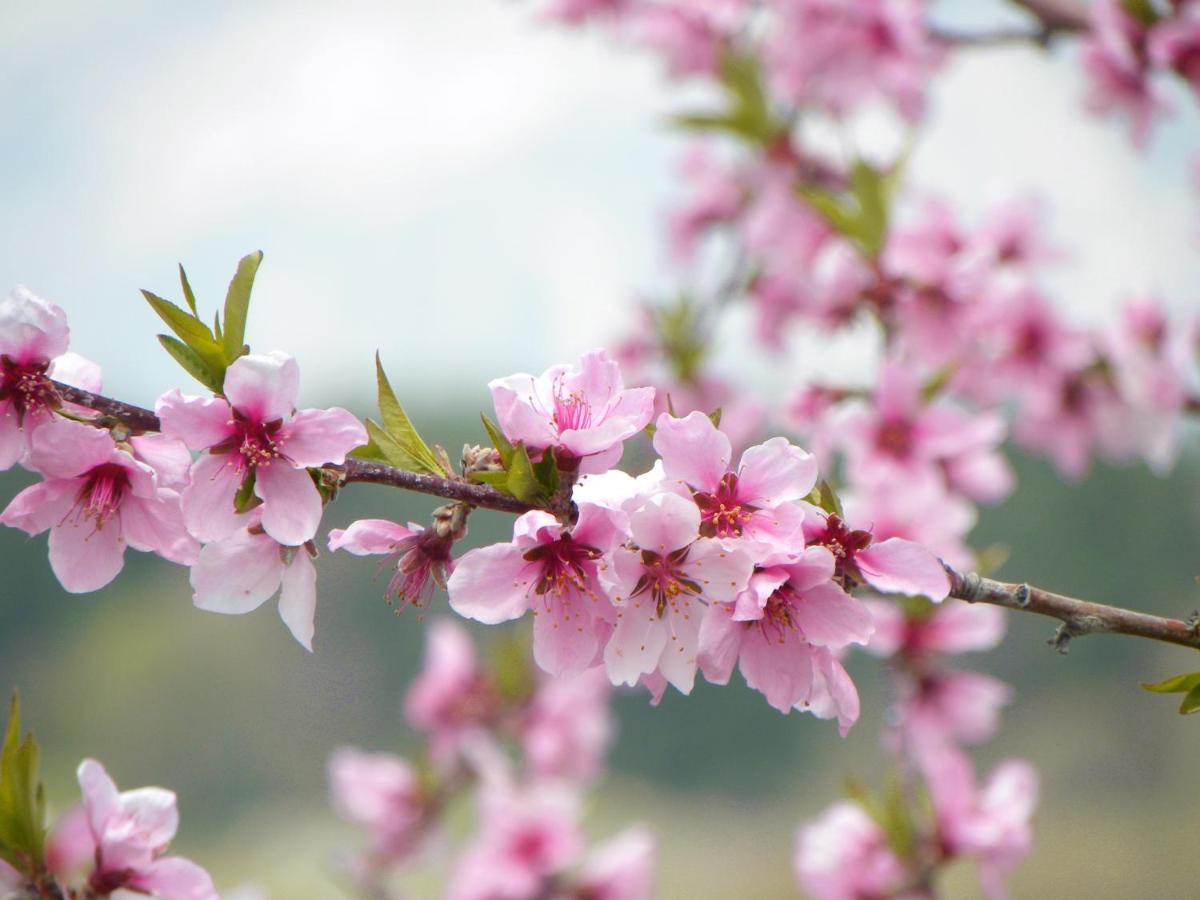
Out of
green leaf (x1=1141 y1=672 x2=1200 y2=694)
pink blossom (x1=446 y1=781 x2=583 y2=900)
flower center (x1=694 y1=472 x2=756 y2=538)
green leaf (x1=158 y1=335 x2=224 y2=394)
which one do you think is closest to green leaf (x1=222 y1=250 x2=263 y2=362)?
green leaf (x1=158 y1=335 x2=224 y2=394)

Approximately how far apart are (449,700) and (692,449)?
192cm

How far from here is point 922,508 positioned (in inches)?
60.4

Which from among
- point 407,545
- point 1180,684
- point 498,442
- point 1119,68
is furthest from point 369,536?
point 1119,68

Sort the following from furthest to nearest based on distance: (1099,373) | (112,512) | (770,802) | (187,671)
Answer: (187,671) < (770,802) < (1099,373) < (112,512)

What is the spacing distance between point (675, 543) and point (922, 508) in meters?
1.03

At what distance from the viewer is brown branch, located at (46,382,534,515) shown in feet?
2.10

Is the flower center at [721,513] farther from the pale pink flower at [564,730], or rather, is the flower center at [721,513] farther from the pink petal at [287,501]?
the pale pink flower at [564,730]

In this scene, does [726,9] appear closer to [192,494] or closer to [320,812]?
[192,494]

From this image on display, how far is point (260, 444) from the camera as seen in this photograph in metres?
0.68

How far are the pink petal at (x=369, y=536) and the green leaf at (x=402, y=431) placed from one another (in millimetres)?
51

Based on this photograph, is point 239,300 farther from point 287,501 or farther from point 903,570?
point 903,570

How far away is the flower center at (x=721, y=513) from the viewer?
0.67 meters

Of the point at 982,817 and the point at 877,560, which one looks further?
the point at 982,817

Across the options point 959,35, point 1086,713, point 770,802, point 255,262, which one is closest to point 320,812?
point 770,802
